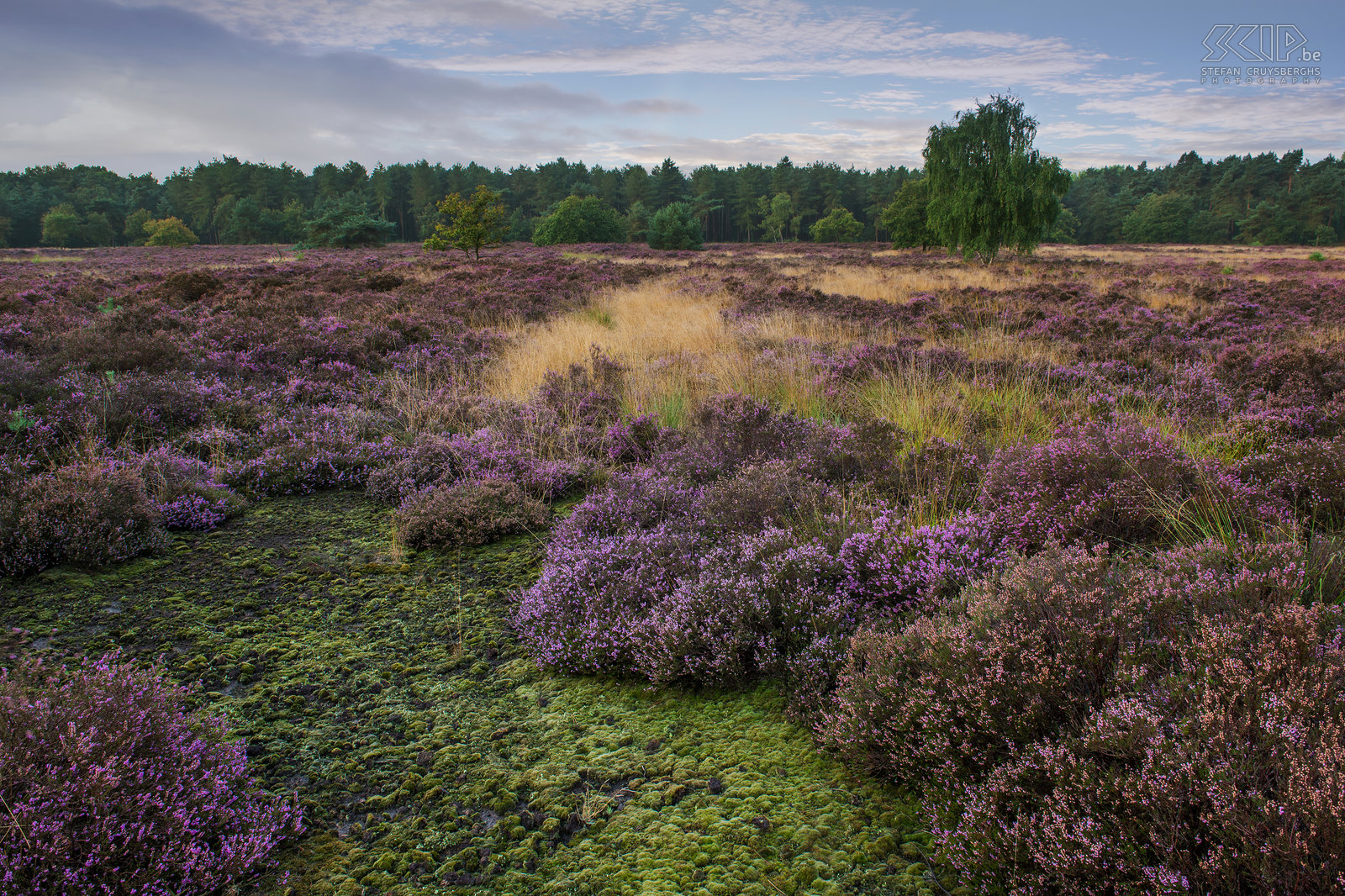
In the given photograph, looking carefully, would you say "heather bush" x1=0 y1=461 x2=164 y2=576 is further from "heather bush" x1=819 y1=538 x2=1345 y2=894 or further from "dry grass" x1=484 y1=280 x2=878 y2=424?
"heather bush" x1=819 y1=538 x2=1345 y2=894

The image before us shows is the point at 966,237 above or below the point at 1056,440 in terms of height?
above

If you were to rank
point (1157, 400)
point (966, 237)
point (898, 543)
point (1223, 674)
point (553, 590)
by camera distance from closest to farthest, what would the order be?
point (1223, 674), point (898, 543), point (553, 590), point (1157, 400), point (966, 237)

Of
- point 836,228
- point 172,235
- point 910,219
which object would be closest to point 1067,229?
point 836,228

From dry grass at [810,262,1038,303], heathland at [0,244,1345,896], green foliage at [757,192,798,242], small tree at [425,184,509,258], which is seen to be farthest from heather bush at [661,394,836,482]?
green foliage at [757,192,798,242]

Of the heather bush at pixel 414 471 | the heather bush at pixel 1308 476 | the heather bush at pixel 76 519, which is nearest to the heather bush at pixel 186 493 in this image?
the heather bush at pixel 76 519

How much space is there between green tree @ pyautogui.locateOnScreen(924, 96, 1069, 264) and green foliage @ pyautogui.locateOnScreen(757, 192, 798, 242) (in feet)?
175

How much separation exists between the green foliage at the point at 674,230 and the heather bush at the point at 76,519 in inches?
1954

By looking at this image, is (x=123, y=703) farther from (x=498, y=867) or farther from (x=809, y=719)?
(x=809, y=719)

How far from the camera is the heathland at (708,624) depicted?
177 cm

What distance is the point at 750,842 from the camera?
207 centimetres

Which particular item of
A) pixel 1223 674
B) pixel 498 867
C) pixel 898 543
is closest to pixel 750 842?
pixel 498 867

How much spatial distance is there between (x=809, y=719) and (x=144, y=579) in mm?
4055

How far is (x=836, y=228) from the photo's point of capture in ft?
246

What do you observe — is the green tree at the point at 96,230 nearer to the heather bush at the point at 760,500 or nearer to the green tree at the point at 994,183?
the green tree at the point at 994,183
